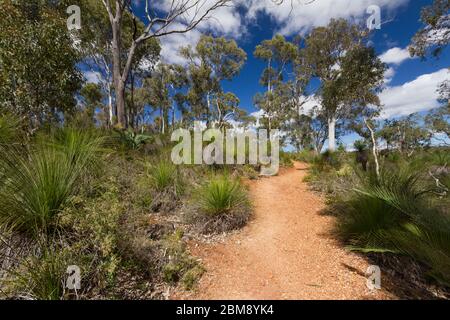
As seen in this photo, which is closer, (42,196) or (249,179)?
(42,196)

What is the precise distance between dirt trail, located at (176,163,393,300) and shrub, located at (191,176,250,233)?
253 mm

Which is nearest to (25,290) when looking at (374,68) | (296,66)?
(374,68)

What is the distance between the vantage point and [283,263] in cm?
282

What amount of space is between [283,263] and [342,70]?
9.05m

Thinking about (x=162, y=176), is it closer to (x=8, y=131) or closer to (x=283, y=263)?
(x=8, y=131)

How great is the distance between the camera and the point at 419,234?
6.51 ft

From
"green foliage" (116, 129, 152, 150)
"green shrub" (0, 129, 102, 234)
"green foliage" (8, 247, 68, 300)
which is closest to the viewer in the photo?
"green foliage" (8, 247, 68, 300)

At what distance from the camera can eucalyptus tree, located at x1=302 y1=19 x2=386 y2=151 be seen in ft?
26.2

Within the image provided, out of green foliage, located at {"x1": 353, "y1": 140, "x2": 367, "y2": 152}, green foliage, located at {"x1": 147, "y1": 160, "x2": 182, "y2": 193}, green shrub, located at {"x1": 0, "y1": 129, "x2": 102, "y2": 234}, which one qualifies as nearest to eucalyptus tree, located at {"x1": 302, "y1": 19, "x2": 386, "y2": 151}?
green foliage, located at {"x1": 353, "y1": 140, "x2": 367, "y2": 152}

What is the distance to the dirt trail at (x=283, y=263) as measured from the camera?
2.27m

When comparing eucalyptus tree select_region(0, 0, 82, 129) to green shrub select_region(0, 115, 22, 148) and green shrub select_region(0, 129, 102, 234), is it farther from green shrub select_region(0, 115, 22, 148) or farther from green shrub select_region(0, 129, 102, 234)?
green shrub select_region(0, 129, 102, 234)

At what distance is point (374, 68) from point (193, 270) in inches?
391

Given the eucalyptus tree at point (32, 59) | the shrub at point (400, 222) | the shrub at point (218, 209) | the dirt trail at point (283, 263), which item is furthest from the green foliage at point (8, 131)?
the shrub at point (400, 222)
